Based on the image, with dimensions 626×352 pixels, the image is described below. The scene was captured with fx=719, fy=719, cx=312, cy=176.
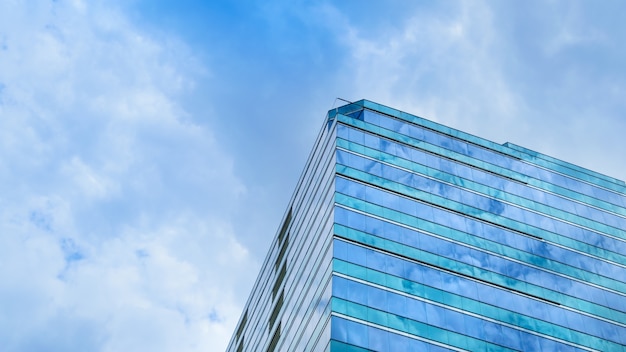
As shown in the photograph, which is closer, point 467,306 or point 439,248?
point 467,306

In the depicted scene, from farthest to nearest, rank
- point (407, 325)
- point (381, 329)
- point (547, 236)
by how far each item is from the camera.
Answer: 1. point (547, 236)
2. point (407, 325)
3. point (381, 329)

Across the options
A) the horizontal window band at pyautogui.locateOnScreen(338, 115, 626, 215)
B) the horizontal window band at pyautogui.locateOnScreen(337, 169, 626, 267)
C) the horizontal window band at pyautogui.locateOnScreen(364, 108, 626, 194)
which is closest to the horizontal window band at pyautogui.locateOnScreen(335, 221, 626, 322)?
the horizontal window band at pyautogui.locateOnScreen(337, 169, 626, 267)

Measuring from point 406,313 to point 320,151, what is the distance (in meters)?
22.9

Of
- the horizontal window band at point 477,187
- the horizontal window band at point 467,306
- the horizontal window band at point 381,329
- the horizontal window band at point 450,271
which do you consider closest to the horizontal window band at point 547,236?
the horizontal window band at point 477,187

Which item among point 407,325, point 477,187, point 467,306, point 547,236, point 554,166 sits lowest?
point 407,325

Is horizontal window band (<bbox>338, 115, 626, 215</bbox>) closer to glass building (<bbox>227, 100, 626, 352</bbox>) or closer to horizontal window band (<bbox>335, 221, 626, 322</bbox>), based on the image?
glass building (<bbox>227, 100, 626, 352</bbox>)

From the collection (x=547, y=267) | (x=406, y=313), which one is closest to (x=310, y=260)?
(x=406, y=313)

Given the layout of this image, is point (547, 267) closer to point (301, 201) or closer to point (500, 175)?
point (500, 175)

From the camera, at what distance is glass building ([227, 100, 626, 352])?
1981 inches

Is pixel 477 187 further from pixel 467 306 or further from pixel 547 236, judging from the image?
pixel 467 306

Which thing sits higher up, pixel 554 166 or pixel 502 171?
pixel 554 166

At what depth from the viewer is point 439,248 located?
57281 mm

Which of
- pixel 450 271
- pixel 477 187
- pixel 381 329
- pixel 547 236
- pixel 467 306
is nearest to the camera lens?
pixel 381 329

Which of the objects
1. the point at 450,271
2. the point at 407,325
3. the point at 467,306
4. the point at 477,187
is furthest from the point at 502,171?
the point at 407,325
